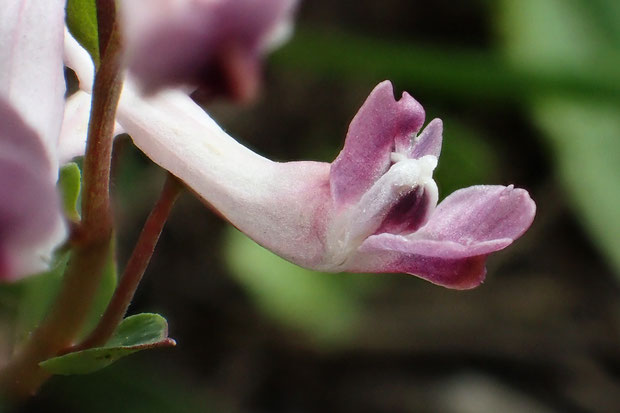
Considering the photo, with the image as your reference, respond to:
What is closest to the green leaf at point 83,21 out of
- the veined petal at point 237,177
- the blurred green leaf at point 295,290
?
the veined petal at point 237,177

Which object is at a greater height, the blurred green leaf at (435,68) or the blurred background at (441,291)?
the blurred green leaf at (435,68)

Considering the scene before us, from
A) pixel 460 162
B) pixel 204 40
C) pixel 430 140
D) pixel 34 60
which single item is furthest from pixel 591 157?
pixel 204 40

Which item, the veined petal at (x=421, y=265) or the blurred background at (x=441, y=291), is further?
the blurred background at (x=441, y=291)

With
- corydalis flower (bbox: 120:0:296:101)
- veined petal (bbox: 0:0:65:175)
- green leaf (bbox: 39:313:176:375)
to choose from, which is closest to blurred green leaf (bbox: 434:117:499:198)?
green leaf (bbox: 39:313:176:375)

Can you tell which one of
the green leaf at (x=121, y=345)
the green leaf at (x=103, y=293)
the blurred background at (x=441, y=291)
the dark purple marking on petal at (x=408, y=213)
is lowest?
the blurred background at (x=441, y=291)

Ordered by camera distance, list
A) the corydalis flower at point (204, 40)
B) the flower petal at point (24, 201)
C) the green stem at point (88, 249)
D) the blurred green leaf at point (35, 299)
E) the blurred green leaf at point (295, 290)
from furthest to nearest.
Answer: the blurred green leaf at point (295, 290) → the blurred green leaf at point (35, 299) → the green stem at point (88, 249) → the flower petal at point (24, 201) → the corydalis flower at point (204, 40)

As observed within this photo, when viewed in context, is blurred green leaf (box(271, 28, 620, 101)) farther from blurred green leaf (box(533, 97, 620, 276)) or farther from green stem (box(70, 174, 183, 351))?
green stem (box(70, 174, 183, 351))

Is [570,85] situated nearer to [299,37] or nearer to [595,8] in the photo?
[595,8]

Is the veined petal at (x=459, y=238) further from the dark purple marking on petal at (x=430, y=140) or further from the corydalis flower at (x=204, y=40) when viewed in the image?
the corydalis flower at (x=204, y=40)
